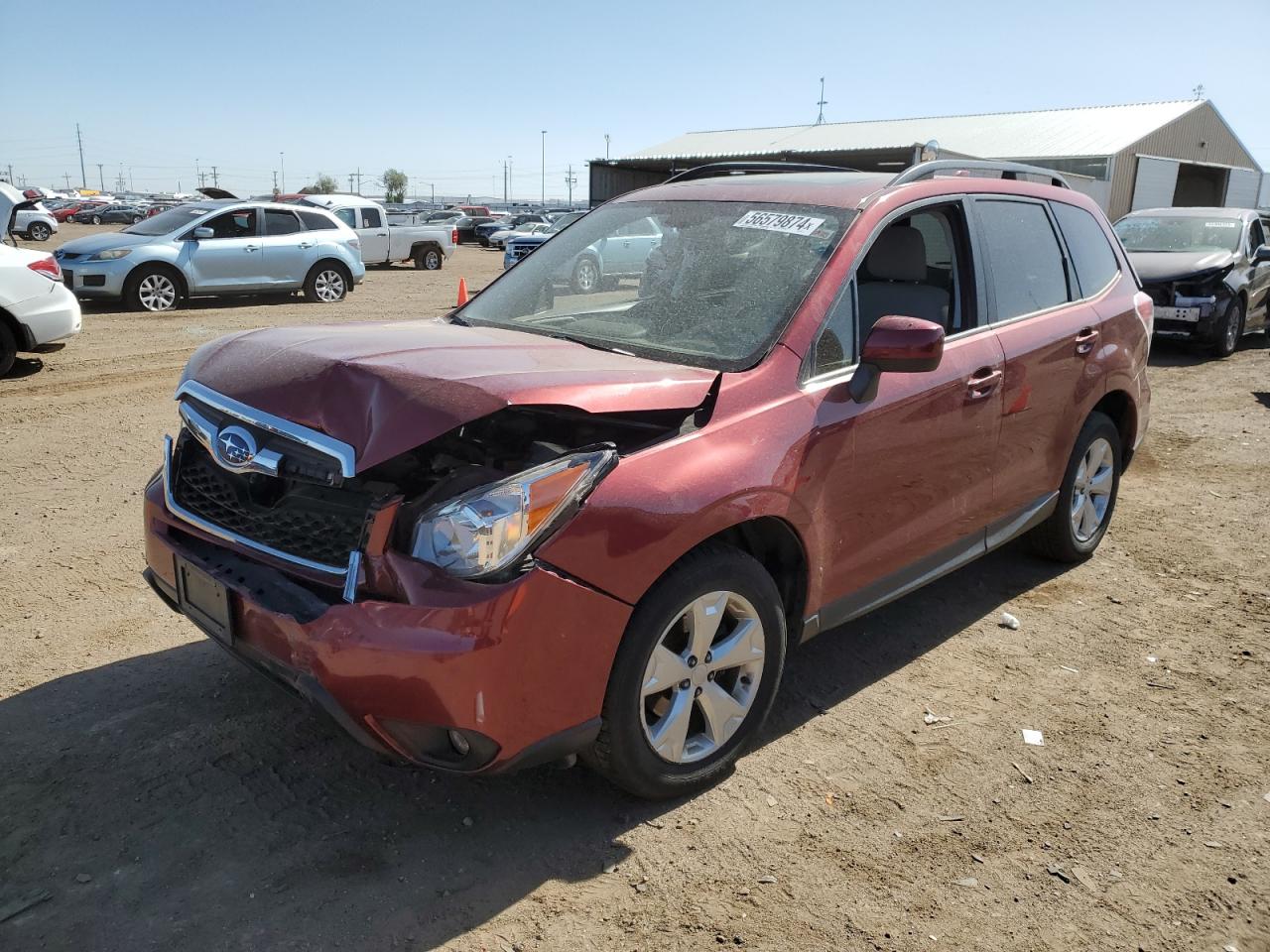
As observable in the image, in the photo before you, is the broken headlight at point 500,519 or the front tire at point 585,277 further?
the front tire at point 585,277

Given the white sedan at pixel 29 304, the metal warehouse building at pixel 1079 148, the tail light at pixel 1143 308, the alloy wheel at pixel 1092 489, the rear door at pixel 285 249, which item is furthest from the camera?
the metal warehouse building at pixel 1079 148

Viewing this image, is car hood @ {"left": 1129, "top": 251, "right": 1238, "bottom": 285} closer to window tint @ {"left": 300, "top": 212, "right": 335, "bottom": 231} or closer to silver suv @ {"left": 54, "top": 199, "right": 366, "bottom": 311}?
silver suv @ {"left": 54, "top": 199, "right": 366, "bottom": 311}

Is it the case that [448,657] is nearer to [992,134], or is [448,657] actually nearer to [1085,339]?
[1085,339]

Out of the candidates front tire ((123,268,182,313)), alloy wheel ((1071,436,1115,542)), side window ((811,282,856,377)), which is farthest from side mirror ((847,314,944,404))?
front tire ((123,268,182,313))

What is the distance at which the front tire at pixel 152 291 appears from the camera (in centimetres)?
1381

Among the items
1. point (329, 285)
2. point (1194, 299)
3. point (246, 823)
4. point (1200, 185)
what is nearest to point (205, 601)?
point (246, 823)

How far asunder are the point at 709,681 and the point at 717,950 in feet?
2.58

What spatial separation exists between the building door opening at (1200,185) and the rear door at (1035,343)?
3931 cm

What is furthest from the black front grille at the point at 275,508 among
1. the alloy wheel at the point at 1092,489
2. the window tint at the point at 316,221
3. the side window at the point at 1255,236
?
the window tint at the point at 316,221

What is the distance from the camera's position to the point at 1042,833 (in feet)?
9.86

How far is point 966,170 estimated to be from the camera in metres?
4.35

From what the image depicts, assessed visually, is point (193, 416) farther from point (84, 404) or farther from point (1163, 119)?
point (1163, 119)

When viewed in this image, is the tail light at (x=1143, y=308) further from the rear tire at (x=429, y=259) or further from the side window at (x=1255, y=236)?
the rear tire at (x=429, y=259)

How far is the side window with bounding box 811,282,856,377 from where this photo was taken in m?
3.30
